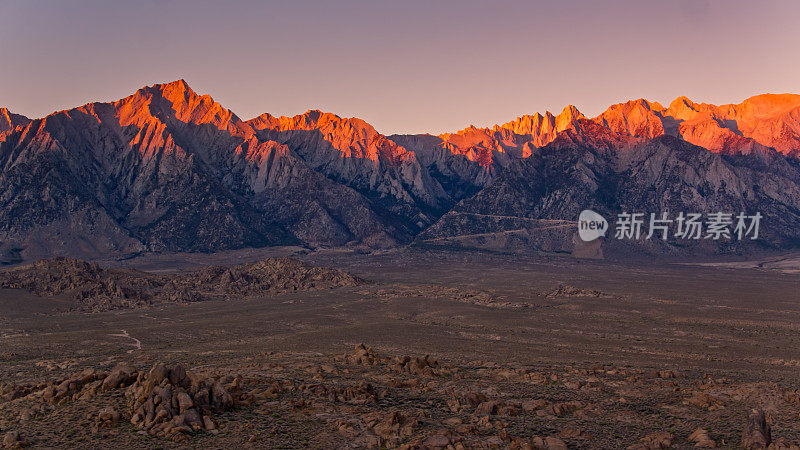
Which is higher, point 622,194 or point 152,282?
point 622,194

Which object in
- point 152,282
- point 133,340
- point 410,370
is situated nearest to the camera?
point 410,370

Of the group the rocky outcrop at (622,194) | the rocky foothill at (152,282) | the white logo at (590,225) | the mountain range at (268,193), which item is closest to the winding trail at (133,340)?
the rocky foothill at (152,282)

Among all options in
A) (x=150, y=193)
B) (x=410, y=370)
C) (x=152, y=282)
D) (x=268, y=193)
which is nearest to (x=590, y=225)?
(x=268, y=193)

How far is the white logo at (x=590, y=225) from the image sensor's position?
157 meters

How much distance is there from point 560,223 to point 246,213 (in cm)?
8528

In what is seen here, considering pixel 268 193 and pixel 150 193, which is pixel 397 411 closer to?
pixel 150 193

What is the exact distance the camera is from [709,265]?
125 m

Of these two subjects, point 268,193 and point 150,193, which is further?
point 268,193

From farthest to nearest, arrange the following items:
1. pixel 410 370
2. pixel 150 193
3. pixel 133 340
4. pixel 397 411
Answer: pixel 150 193, pixel 133 340, pixel 410 370, pixel 397 411

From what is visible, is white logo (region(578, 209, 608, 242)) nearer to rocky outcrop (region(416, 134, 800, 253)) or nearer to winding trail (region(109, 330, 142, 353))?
rocky outcrop (region(416, 134, 800, 253))

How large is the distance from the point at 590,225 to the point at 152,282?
11884cm

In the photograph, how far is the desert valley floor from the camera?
19000 millimetres

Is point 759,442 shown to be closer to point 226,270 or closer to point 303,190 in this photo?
point 226,270

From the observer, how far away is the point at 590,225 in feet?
533
